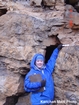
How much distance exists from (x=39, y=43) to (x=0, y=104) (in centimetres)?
192

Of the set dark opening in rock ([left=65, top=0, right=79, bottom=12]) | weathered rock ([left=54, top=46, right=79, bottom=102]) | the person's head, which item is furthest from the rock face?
dark opening in rock ([left=65, top=0, right=79, bottom=12])

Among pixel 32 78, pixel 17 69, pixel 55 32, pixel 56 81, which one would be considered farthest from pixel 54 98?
pixel 55 32

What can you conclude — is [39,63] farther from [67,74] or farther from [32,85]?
[67,74]

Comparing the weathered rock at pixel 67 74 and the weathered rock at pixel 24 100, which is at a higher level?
the weathered rock at pixel 67 74

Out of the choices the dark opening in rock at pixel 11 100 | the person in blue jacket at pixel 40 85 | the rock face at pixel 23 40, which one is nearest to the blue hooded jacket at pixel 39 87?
the person in blue jacket at pixel 40 85

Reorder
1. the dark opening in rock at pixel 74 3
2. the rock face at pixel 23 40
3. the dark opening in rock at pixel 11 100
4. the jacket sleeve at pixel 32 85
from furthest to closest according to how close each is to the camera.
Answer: the dark opening in rock at pixel 74 3 < the dark opening in rock at pixel 11 100 < the rock face at pixel 23 40 < the jacket sleeve at pixel 32 85

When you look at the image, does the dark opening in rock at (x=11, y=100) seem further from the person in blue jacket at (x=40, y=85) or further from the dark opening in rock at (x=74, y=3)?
the dark opening in rock at (x=74, y=3)

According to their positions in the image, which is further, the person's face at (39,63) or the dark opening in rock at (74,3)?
the dark opening in rock at (74,3)

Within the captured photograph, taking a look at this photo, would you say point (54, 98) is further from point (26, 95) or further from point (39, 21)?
point (39, 21)

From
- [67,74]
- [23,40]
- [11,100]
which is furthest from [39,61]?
[11,100]

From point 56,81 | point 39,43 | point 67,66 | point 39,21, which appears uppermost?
point 39,21

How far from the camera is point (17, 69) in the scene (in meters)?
5.37

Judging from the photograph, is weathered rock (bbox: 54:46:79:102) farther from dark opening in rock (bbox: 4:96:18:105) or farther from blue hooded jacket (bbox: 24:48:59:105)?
dark opening in rock (bbox: 4:96:18:105)

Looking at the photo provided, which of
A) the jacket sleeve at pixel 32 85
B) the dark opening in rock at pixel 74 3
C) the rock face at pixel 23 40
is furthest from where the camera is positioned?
the dark opening in rock at pixel 74 3
